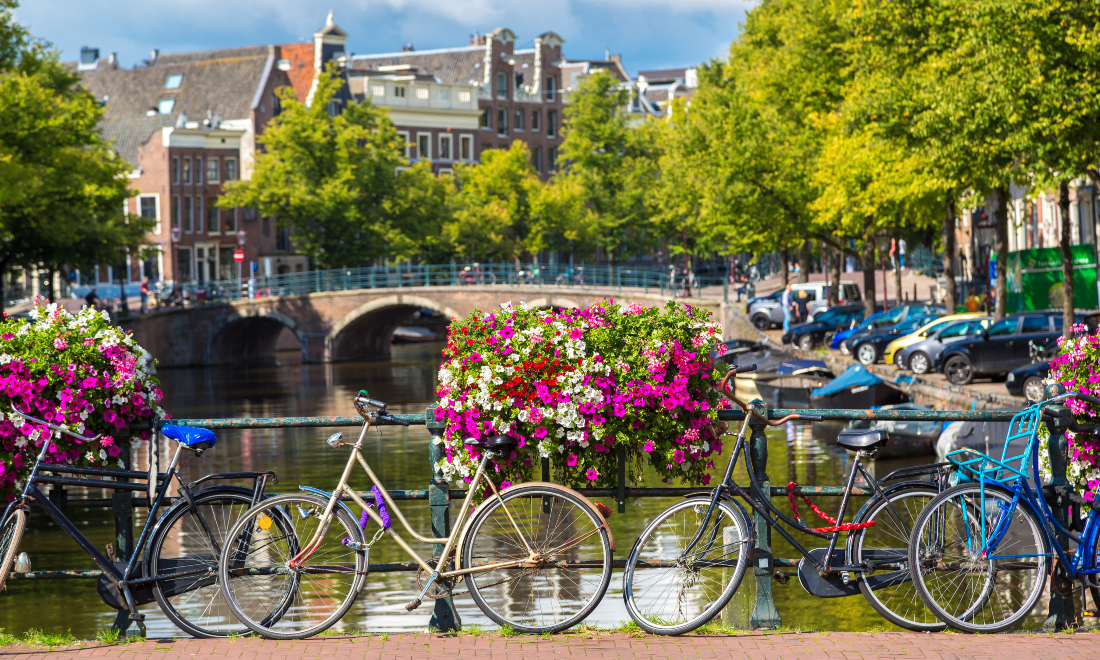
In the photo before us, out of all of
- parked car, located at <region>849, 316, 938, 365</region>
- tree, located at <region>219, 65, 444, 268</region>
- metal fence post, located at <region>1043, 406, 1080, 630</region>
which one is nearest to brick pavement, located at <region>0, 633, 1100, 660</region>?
metal fence post, located at <region>1043, 406, 1080, 630</region>

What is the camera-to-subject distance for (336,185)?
55.0m

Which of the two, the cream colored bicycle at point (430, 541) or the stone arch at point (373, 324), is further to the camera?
the stone arch at point (373, 324)

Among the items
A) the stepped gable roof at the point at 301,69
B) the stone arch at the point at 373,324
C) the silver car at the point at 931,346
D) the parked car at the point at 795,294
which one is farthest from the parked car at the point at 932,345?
the stepped gable roof at the point at 301,69

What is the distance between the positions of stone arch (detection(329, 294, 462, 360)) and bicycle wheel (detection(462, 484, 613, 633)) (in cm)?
4945

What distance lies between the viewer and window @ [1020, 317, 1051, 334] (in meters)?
27.9

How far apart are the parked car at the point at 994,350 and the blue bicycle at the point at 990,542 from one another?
2228 centimetres

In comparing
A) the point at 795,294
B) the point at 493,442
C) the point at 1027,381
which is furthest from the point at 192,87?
the point at 493,442

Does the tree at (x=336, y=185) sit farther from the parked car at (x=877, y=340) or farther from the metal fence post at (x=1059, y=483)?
the metal fence post at (x=1059, y=483)

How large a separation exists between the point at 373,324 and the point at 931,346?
3527cm

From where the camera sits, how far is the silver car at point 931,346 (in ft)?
97.6

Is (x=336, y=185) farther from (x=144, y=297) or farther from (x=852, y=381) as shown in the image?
(x=852, y=381)

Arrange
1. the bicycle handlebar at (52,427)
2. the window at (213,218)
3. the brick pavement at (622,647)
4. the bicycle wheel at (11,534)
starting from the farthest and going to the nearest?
the window at (213,218) → the bicycle handlebar at (52,427) → the bicycle wheel at (11,534) → the brick pavement at (622,647)

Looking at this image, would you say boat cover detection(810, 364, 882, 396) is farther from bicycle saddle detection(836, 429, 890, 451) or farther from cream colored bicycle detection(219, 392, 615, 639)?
cream colored bicycle detection(219, 392, 615, 639)

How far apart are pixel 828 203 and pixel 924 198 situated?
3.40 m
